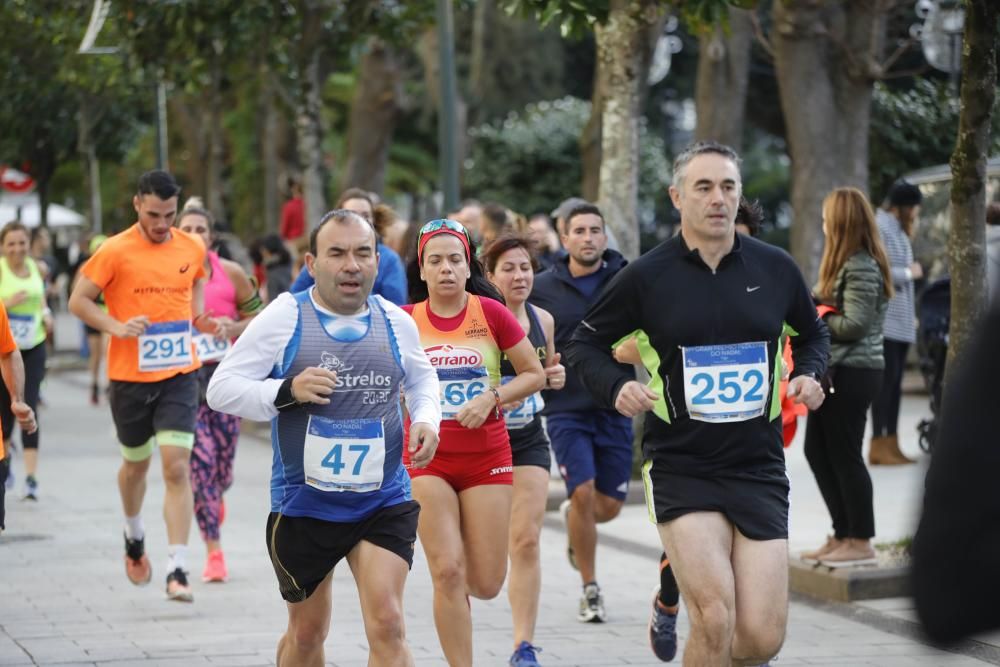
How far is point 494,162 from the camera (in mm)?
28969

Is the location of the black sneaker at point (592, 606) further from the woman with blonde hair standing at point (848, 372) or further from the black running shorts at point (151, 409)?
the black running shorts at point (151, 409)

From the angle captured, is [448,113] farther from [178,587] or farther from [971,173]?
[971,173]

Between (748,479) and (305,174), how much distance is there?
1351 centimetres

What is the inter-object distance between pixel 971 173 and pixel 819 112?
1145 cm

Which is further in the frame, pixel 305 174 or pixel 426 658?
pixel 305 174

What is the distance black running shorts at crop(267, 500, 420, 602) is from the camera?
558 centimetres

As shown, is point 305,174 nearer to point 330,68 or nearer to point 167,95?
point 330,68

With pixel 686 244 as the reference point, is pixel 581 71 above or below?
above

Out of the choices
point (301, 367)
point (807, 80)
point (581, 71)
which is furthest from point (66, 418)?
point (581, 71)

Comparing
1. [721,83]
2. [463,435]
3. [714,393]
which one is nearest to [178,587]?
[463,435]

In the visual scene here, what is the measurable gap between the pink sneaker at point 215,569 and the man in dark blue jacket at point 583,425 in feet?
6.76

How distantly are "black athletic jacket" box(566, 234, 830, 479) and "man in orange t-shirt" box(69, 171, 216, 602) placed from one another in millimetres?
3949

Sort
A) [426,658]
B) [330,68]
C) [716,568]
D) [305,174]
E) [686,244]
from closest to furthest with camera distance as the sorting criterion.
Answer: [716,568]
[686,244]
[426,658]
[305,174]
[330,68]

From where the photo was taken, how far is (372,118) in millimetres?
24391
